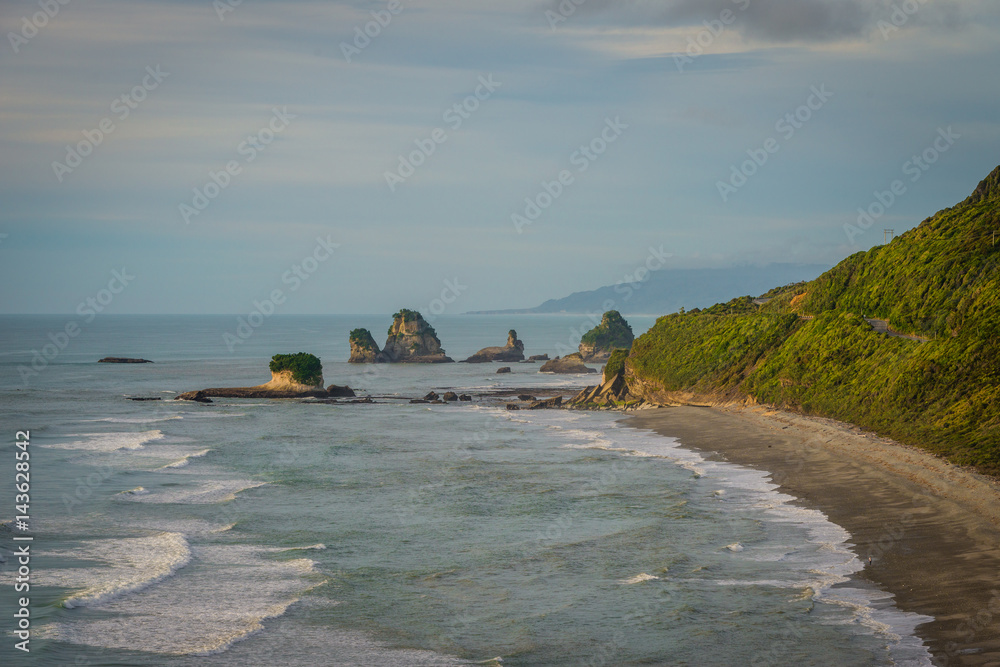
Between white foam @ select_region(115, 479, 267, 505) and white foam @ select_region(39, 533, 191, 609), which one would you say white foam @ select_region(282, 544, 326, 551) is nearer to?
white foam @ select_region(39, 533, 191, 609)

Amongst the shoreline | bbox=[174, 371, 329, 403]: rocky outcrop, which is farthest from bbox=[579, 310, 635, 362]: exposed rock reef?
the shoreline

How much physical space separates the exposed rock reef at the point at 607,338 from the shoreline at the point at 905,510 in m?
86.4

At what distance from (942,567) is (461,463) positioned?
82.5ft

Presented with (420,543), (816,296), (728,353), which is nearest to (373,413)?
(728,353)

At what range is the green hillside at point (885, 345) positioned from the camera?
3381cm

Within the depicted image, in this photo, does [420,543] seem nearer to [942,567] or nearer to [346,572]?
[346,572]

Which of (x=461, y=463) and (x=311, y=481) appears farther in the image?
(x=461, y=463)

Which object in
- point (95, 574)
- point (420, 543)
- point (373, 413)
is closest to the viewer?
point (95, 574)

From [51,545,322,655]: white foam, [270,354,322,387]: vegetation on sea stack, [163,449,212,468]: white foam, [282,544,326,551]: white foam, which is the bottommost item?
[51,545,322,655]: white foam

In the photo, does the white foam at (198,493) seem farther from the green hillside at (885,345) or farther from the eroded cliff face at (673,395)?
the eroded cliff face at (673,395)

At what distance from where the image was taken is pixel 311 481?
124ft

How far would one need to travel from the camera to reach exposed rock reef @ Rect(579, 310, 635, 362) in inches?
5266

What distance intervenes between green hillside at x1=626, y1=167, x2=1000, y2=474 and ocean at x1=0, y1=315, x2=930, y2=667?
293 inches

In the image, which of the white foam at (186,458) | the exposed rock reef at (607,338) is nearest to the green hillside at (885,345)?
the white foam at (186,458)
